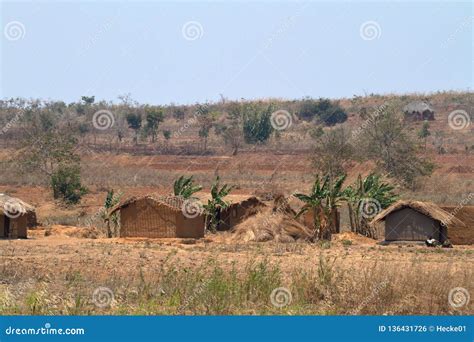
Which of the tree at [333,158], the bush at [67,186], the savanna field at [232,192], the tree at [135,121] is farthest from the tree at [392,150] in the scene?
the tree at [135,121]

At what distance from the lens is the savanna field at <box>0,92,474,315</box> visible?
12773 mm

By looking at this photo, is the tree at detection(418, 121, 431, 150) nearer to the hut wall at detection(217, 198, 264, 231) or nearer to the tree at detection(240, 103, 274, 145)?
the tree at detection(240, 103, 274, 145)

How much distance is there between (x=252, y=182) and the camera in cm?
5400

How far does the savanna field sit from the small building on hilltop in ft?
2.73

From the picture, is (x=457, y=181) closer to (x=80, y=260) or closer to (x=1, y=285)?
(x=80, y=260)

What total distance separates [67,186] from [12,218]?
1433cm

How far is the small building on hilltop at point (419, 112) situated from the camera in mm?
80812

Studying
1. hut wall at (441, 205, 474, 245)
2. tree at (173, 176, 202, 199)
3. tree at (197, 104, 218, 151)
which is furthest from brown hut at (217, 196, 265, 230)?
tree at (197, 104, 218, 151)

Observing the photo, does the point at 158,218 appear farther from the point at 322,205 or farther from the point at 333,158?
the point at 333,158

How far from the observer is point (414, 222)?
2833 centimetres

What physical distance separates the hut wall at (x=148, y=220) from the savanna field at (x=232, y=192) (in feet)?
1.81

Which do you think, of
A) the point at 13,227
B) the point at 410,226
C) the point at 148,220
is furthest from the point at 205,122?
the point at 410,226

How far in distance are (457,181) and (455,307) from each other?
44.7 metres

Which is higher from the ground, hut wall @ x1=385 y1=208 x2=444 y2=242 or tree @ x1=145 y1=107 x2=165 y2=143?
tree @ x1=145 y1=107 x2=165 y2=143
